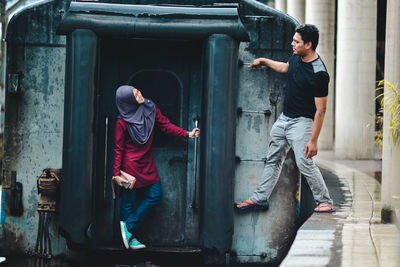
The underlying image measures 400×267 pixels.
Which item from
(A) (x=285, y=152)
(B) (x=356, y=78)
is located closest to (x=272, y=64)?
(A) (x=285, y=152)

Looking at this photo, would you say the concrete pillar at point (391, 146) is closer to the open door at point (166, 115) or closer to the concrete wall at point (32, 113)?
the open door at point (166, 115)

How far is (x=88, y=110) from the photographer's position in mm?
6848

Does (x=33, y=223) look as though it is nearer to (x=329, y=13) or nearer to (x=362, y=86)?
(x=362, y=86)

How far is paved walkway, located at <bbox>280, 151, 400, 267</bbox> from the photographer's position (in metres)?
5.60

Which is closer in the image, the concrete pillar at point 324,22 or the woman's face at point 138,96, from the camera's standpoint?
the woman's face at point 138,96

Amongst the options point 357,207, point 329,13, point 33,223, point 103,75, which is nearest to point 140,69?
point 103,75

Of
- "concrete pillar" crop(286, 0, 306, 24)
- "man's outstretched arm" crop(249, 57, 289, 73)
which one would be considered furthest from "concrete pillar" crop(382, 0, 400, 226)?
"concrete pillar" crop(286, 0, 306, 24)

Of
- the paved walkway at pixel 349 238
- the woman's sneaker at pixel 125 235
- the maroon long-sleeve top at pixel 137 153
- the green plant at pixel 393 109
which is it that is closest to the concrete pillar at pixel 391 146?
the green plant at pixel 393 109

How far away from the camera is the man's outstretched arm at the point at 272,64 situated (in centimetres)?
707

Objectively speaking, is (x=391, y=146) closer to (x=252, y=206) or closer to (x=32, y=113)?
(x=252, y=206)

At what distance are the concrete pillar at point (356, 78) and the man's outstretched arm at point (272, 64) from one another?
367 inches

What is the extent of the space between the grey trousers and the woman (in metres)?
0.76

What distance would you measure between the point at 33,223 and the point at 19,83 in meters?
1.40

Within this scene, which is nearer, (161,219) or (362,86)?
(161,219)
